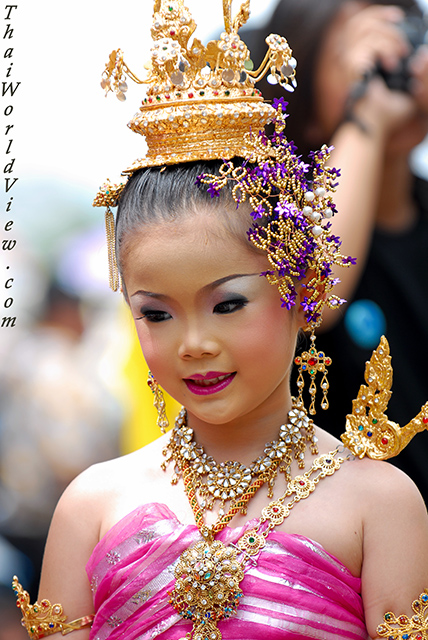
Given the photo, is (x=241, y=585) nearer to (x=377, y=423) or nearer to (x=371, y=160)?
(x=377, y=423)

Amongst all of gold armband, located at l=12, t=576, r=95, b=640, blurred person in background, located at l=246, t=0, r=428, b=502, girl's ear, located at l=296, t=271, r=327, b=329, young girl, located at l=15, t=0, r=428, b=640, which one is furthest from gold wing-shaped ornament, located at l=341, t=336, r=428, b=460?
blurred person in background, located at l=246, t=0, r=428, b=502

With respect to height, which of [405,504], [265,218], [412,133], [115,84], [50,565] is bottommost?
[50,565]

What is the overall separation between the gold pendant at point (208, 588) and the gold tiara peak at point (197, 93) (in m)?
0.66

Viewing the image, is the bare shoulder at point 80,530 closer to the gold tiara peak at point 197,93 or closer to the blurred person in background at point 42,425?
the gold tiara peak at point 197,93

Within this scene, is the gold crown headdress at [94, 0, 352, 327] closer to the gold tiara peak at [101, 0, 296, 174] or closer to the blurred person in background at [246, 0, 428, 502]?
the gold tiara peak at [101, 0, 296, 174]

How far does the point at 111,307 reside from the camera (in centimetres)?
257

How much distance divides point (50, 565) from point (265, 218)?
778 mm

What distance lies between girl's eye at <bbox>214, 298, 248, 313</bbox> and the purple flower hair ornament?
6cm

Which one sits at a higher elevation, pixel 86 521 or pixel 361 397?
pixel 361 397

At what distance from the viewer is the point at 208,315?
1.33m

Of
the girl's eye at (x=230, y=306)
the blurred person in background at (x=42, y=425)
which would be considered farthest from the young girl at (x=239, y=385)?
the blurred person in background at (x=42, y=425)

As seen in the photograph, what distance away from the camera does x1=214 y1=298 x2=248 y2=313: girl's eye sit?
1.33 meters

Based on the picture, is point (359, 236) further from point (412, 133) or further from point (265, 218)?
point (265, 218)

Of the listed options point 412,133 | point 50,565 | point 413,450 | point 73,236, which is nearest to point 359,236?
point 412,133
